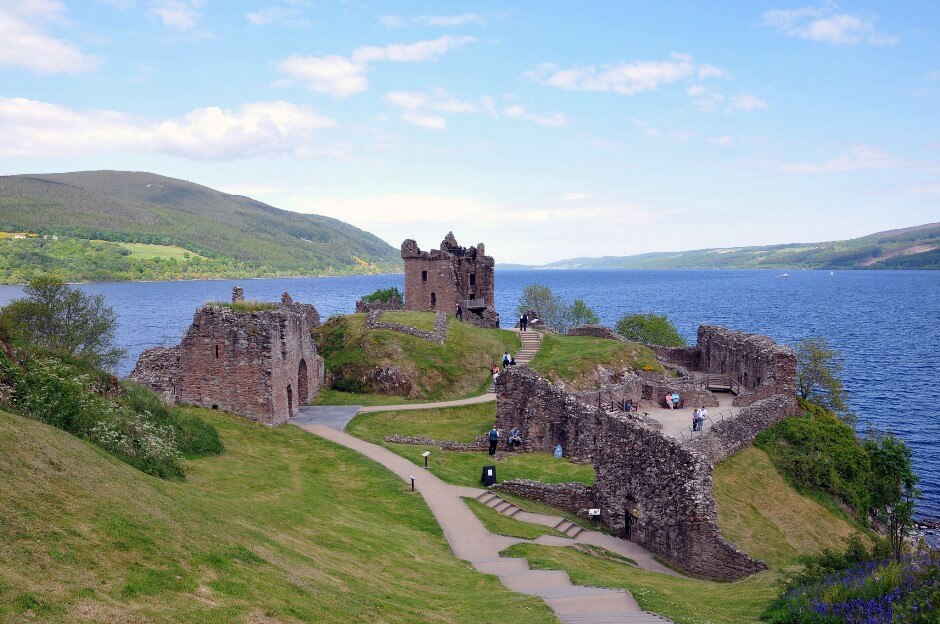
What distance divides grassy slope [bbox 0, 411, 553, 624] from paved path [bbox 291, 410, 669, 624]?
971 millimetres

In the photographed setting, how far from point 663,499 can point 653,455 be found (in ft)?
5.97

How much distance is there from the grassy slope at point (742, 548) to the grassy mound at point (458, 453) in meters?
7.07

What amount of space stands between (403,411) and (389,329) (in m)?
12.7

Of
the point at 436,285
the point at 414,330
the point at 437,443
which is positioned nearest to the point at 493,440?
the point at 437,443

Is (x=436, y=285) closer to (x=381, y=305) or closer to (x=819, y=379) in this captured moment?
(x=381, y=305)

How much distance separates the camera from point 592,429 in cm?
3653

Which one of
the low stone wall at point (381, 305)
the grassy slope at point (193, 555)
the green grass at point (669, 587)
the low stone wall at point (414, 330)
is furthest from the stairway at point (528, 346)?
the grassy slope at point (193, 555)

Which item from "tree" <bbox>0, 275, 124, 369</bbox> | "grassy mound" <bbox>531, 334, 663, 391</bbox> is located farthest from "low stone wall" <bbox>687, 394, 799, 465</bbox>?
"tree" <bbox>0, 275, 124, 369</bbox>

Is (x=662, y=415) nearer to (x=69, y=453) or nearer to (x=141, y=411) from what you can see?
(x=141, y=411)

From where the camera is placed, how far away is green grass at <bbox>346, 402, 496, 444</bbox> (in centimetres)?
3969

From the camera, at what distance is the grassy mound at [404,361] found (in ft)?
163

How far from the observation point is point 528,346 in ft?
199

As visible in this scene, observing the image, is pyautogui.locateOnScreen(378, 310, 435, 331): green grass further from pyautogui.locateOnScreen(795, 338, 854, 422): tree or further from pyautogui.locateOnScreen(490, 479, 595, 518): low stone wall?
pyautogui.locateOnScreen(795, 338, 854, 422): tree

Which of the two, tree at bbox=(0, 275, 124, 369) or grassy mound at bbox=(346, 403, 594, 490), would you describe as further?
tree at bbox=(0, 275, 124, 369)
